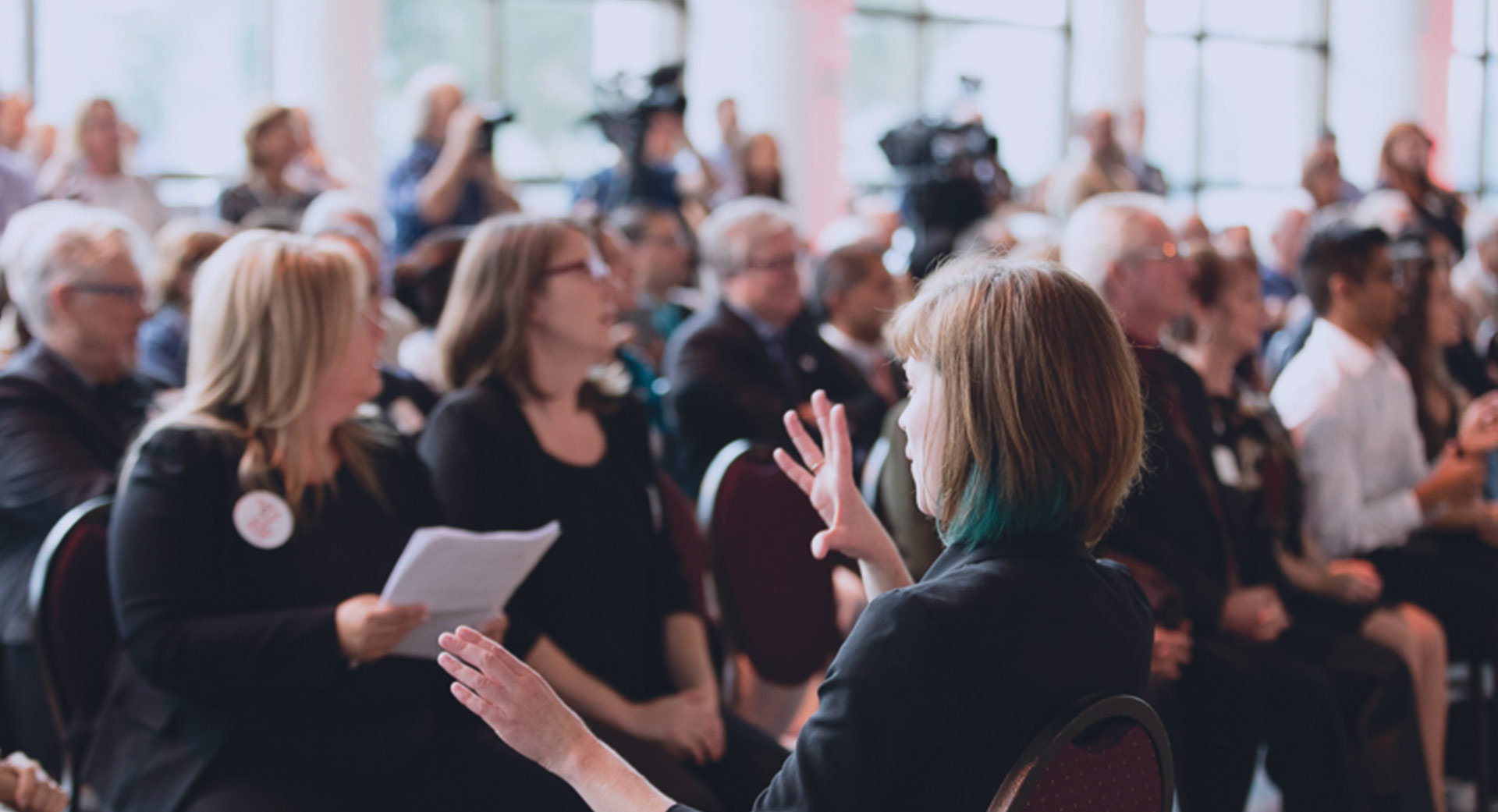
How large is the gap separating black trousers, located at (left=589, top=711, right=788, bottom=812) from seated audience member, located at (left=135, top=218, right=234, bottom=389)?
6.27ft

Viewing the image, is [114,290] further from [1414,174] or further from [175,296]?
[1414,174]

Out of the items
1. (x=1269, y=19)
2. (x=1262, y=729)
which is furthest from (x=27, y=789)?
(x=1269, y=19)

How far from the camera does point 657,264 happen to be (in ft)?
18.8

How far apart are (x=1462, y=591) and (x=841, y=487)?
2688 millimetres

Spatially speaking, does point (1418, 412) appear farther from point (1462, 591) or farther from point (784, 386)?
point (784, 386)

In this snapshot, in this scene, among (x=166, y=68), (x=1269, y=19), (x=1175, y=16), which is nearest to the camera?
(x=166, y=68)

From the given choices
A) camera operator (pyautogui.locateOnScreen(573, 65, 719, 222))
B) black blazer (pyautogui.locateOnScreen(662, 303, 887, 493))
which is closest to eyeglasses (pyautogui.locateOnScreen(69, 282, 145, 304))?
black blazer (pyautogui.locateOnScreen(662, 303, 887, 493))

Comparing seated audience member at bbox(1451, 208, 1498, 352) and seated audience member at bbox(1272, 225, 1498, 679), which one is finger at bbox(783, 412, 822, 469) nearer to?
seated audience member at bbox(1272, 225, 1498, 679)

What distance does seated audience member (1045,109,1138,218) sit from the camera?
24.4ft

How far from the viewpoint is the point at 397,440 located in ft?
7.68

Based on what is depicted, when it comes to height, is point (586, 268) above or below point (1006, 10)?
below

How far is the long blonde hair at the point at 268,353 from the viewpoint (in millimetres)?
2080

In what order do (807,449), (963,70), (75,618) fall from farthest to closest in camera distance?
1. (963,70)
2. (75,618)
3. (807,449)

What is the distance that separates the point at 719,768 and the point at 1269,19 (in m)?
13.6
